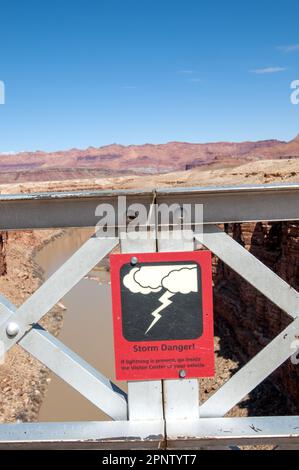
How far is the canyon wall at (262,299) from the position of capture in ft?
28.1

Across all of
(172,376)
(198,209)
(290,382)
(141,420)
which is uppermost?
(198,209)

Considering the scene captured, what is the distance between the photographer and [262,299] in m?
9.95

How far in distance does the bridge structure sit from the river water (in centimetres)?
848

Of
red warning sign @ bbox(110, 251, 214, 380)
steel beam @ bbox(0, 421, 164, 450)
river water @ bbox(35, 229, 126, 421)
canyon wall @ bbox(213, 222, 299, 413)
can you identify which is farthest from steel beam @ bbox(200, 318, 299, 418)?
river water @ bbox(35, 229, 126, 421)

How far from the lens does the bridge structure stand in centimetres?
180

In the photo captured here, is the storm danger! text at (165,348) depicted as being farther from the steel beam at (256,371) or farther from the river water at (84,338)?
the river water at (84,338)

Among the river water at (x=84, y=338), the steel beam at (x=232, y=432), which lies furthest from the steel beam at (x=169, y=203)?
the river water at (x=84, y=338)

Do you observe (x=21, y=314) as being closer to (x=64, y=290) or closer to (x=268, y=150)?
(x=64, y=290)

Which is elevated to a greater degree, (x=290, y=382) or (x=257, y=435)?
(x=257, y=435)

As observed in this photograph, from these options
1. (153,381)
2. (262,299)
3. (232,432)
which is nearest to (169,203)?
(153,381)

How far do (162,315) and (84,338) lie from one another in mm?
14090

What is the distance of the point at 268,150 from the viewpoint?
12562 cm

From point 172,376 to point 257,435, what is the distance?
357mm
